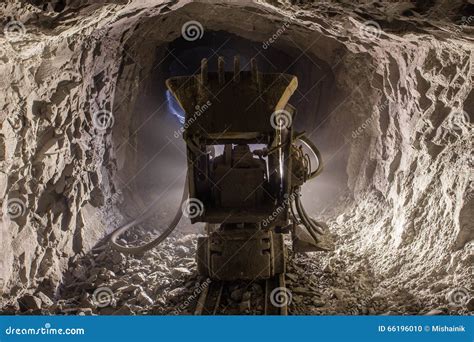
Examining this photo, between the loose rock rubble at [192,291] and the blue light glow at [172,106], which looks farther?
the blue light glow at [172,106]

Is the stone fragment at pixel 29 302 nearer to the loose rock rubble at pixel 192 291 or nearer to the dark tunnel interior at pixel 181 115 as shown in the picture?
the loose rock rubble at pixel 192 291

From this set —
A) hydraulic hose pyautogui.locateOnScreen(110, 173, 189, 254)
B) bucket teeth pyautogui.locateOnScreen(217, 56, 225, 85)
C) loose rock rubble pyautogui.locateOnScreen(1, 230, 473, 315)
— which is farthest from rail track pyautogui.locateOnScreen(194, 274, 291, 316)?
bucket teeth pyautogui.locateOnScreen(217, 56, 225, 85)

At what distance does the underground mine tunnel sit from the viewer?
3.51 meters

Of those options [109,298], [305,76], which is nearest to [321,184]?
[305,76]

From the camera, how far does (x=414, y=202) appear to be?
4.52m

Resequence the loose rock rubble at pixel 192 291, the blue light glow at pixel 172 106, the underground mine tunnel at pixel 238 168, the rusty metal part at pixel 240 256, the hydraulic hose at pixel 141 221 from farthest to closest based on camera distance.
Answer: the blue light glow at pixel 172 106 < the hydraulic hose at pixel 141 221 < the rusty metal part at pixel 240 256 < the loose rock rubble at pixel 192 291 < the underground mine tunnel at pixel 238 168

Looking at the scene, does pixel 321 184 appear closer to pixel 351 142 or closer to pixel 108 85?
pixel 351 142

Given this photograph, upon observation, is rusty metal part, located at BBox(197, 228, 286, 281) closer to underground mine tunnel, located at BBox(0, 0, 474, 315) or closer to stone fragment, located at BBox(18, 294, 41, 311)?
underground mine tunnel, located at BBox(0, 0, 474, 315)

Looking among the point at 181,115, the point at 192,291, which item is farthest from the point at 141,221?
the point at 181,115

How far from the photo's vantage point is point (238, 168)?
4.03 m

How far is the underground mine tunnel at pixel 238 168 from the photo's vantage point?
351 cm

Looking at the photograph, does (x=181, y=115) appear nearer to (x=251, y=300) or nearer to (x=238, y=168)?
(x=238, y=168)

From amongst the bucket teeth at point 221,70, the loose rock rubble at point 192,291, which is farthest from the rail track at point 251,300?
the bucket teeth at point 221,70

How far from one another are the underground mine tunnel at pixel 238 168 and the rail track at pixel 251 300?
0.02 metres
